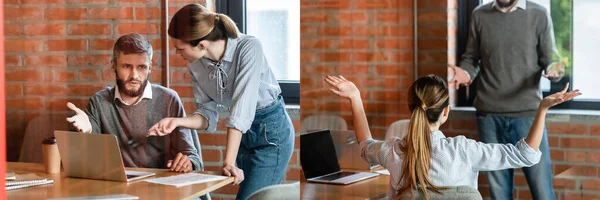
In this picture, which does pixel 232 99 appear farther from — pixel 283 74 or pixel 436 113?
pixel 436 113

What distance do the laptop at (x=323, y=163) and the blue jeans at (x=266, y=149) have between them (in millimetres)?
295

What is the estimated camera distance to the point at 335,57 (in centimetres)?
388

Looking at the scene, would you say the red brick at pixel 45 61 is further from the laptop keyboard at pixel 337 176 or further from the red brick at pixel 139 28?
the laptop keyboard at pixel 337 176

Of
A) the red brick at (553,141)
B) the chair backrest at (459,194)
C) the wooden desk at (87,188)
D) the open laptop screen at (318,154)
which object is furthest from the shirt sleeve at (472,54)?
the wooden desk at (87,188)

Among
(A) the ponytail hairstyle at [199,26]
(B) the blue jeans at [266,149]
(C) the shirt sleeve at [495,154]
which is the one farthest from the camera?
(C) the shirt sleeve at [495,154]

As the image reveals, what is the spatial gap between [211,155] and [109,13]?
2.14 ft

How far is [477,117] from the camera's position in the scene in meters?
3.86

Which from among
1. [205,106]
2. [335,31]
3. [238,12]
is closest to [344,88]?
[335,31]

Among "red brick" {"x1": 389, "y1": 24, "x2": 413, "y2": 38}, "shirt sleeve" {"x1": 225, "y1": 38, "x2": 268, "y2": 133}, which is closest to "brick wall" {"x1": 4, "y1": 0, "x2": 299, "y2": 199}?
"shirt sleeve" {"x1": 225, "y1": 38, "x2": 268, "y2": 133}

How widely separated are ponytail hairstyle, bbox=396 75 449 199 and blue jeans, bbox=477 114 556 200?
279 millimetres

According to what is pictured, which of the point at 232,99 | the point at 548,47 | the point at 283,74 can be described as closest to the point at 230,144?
the point at 232,99

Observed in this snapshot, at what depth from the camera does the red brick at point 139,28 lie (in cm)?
260

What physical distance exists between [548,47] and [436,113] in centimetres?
56

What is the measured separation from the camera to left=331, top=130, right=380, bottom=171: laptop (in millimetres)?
3908
